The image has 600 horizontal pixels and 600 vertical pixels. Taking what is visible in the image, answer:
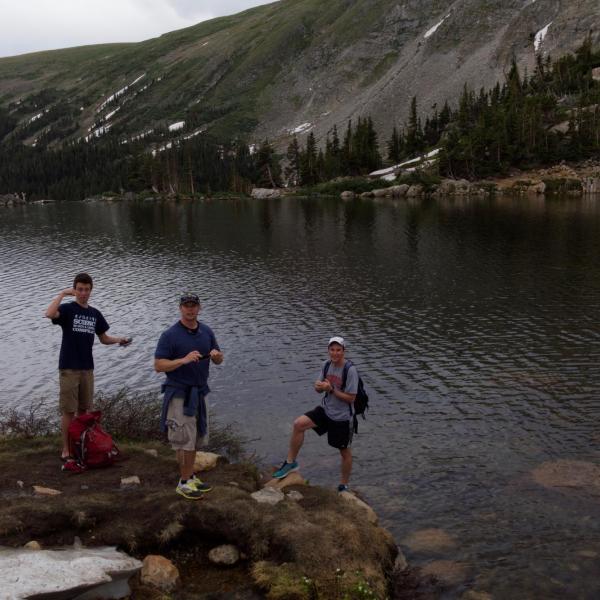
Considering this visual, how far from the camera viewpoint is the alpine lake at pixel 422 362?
11.0m

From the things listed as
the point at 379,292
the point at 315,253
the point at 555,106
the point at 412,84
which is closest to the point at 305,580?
the point at 379,292

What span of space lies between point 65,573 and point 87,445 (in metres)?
4.67

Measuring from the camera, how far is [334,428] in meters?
11.5

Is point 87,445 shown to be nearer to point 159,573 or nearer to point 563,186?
point 159,573

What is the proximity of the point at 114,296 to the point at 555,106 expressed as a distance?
130173mm

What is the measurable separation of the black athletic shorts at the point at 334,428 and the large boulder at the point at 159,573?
4.31 metres

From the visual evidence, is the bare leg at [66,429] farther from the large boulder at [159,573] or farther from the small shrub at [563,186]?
the small shrub at [563,186]

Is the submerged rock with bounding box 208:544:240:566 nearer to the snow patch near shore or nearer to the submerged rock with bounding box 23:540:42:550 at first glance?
the submerged rock with bounding box 23:540:42:550

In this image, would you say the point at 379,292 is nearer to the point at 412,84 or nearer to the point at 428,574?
the point at 428,574

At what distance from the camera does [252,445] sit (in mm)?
15234

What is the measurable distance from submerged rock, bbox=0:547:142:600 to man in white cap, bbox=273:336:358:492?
457cm

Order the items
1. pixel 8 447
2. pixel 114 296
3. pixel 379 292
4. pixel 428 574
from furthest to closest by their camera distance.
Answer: pixel 114 296 < pixel 379 292 < pixel 8 447 < pixel 428 574

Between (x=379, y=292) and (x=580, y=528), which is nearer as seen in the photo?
(x=580, y=528)

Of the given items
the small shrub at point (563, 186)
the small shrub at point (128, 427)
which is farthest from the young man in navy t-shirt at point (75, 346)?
the small shrub at point (563, 186)
